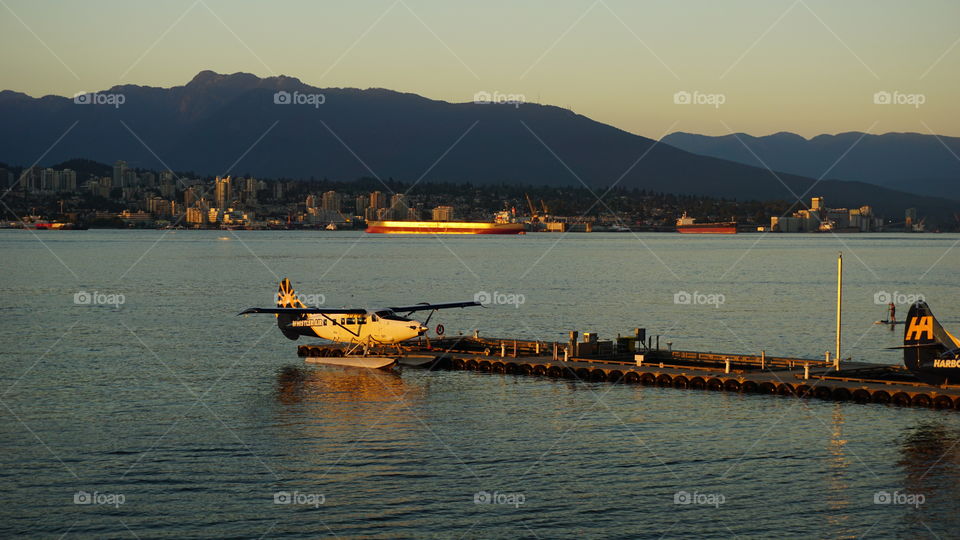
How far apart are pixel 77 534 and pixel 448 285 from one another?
70.8m

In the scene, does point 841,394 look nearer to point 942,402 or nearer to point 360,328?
point 942,402

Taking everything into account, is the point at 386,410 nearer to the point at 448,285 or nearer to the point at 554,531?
the point at 554,531

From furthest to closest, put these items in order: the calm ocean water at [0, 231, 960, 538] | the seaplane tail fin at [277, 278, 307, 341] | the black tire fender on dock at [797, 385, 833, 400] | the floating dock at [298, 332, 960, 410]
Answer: the seaplane tail fin at [277, 278, 307, 341], the black tire fender on dock at [797, 385, 833, 400], the floating dock at [298, 332, 960, 410], the calm ocean water at [0, 231, 960, 538]

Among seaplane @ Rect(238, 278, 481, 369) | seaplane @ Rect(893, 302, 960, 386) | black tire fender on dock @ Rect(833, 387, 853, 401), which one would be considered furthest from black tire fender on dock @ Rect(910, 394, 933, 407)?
seaplane @ Rect(238, 278, 481, 369)

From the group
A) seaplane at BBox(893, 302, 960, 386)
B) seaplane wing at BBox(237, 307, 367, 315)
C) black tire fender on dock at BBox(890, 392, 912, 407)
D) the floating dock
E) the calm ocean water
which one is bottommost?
the calm ocean water

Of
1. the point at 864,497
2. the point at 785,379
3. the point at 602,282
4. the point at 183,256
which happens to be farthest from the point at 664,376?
the point at 183,256

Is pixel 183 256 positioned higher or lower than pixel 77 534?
higher

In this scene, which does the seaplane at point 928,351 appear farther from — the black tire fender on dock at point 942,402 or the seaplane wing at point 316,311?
the seaplane wing at point 316,311

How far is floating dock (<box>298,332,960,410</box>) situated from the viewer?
112 feet

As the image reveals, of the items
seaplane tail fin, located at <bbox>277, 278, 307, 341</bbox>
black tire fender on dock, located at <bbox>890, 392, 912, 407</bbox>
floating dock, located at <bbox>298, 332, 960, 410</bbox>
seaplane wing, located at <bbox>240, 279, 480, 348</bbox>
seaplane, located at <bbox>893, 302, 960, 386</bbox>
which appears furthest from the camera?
seaplane tail fin, located at <bbox>277, 278, 307, 341</bbox>

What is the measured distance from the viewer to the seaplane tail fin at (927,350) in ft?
107

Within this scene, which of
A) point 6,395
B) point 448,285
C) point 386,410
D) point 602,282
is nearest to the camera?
point 386,410

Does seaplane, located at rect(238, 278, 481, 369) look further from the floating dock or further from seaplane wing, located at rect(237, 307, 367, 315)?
the floating dock

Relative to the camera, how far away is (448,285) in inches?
3600
